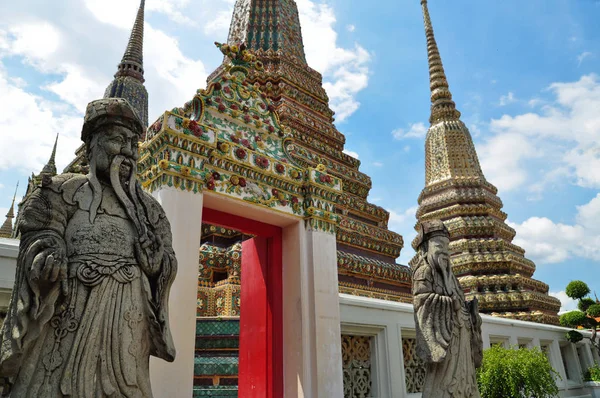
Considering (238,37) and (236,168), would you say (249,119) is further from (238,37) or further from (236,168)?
(238,37)

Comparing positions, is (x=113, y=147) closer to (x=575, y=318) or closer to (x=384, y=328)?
(x=384, y=328)

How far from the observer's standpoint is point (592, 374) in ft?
45.1

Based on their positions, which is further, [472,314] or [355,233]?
[355,233]

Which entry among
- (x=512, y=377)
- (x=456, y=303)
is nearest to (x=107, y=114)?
(x=456, y=303)

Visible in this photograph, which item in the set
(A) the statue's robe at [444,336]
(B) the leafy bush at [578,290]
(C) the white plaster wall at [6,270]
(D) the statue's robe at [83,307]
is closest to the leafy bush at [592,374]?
(B) the leafy bush at [578,290]

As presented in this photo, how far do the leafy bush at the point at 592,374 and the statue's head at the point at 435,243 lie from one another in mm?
11227

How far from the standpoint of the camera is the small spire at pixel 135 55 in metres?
34.0

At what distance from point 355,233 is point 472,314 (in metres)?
7.52

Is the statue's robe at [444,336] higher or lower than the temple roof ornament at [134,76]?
lower

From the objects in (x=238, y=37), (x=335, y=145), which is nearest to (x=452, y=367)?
(x=335, y=145)

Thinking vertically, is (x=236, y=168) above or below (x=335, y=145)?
below

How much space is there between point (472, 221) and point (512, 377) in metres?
13.7

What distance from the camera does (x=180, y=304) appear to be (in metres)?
5.04

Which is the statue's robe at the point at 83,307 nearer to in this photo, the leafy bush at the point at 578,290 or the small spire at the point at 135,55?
the leafy bush at the point at 578,290
